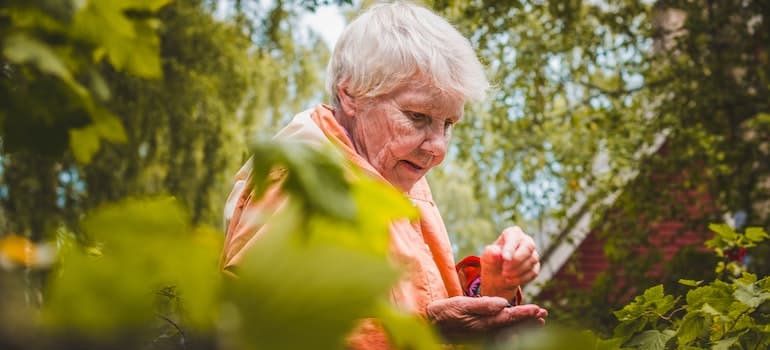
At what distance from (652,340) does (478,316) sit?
0.31m

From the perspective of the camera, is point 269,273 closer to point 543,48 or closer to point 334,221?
point 334,221

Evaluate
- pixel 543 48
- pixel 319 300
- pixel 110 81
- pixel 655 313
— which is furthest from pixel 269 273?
pixel 110 81

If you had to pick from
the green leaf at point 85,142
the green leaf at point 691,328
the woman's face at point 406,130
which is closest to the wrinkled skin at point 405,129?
the woman's face at point 406,130

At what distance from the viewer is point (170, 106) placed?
1295 cm

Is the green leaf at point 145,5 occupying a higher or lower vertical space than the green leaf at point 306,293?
higher

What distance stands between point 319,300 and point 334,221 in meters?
0.11

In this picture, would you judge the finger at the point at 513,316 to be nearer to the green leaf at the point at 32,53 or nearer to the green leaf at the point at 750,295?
Answer: the green leaf at the point at 750,295

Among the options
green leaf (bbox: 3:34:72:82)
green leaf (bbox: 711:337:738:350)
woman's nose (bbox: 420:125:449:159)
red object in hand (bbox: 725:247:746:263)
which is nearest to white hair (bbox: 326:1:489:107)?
woman's nose (bbox: 420:125:449:159)

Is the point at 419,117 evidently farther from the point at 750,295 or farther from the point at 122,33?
the point at 122,33

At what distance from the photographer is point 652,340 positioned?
1.65 meters

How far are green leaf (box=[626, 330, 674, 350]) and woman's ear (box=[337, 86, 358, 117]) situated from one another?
103 centimetres

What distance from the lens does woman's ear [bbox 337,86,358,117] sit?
244cm

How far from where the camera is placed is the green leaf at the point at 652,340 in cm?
162

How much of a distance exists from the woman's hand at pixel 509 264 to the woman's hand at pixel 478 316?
261 mm
